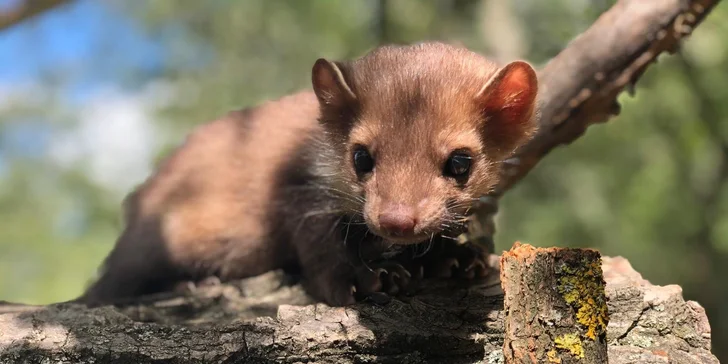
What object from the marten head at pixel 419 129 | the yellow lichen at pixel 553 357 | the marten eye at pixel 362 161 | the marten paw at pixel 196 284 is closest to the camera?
the yellow lichen at pixel 553 357

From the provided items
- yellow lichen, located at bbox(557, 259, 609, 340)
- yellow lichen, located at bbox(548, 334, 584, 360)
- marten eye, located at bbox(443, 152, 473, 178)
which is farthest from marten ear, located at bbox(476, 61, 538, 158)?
yellow lichen, located at bbox(548, 334, 584, 360)

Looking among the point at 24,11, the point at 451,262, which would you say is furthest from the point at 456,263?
the point at 24,11

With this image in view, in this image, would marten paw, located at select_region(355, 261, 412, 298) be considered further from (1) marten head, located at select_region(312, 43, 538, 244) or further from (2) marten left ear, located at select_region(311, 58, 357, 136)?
(2) marten left ear, located at select_region(311, 58, 357, 136)

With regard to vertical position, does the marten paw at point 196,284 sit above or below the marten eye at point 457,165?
below

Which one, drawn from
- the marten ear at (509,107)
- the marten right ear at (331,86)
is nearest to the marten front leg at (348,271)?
the marten right ear at (331,86)

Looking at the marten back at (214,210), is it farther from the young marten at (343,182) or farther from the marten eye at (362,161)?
the marten eye at (362,161)

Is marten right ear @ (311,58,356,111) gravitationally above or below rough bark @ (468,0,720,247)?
below

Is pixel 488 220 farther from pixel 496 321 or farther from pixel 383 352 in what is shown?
pixel 383 352
